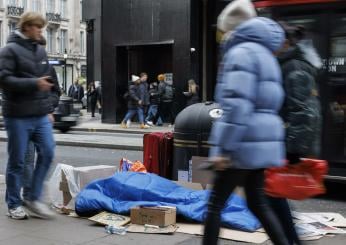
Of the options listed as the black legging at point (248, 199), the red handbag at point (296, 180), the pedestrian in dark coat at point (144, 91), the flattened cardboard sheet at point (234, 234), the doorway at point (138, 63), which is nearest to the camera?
the black legging at point (248, 199)

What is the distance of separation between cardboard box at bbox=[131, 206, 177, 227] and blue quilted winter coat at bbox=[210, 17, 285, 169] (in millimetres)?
1880

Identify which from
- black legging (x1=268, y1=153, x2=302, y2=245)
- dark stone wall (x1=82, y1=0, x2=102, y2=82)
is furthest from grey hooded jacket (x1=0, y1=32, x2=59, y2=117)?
dark stone wall (x1=82, y1=0, x2=102, y2=82)

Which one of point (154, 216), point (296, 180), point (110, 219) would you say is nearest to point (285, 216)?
point (296, 180)

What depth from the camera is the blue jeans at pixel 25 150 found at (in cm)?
587

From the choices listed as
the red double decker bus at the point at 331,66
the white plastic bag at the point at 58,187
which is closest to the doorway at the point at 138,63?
the red double decker bus at the point at 331,66

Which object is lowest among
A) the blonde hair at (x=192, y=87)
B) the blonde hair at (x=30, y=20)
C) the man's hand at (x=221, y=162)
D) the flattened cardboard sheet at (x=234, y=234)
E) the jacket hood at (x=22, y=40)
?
the flattened cardboard sheet at (x=234, y=234)

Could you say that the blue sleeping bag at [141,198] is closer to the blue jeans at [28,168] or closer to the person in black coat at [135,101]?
the blue jeans at [28,168]

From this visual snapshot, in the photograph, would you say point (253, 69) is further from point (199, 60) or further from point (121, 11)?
point (121, 11)

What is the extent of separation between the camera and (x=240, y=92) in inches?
151

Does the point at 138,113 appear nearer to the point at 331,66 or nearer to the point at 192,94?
the point at 192,94

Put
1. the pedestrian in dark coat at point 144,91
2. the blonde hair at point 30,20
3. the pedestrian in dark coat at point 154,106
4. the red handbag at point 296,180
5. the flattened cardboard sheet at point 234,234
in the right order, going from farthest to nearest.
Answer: the pedestrian in dark coat at point 154,106, the pedestrian in dark coat at point 144,91, the blonde hair at point 30,20, the flattened cardboard sheet at point 234,234, the red handbag at point 296,180

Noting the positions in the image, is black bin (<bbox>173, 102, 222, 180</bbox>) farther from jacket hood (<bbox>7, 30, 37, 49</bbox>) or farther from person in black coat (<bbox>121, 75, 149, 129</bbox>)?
person in black coat (<bbox>121, 75, 149, 129</bbox>)

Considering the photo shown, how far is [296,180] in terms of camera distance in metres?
4.78

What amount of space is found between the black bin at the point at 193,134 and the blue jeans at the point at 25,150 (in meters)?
2.19
